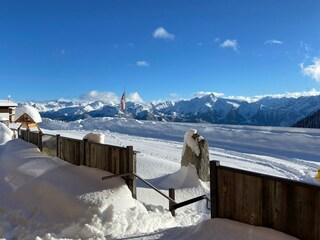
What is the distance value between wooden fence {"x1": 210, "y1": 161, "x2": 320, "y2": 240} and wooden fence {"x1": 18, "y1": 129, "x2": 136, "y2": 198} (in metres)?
2.99

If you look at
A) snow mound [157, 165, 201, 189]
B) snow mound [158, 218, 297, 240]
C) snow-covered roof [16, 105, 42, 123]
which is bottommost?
snow mound [157, 165, 201, 189]

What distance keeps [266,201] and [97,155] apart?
5439mm

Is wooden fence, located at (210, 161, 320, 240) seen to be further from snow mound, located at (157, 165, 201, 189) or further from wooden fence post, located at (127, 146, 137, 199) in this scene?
snow mound, located at (157, 165, 201, 189)

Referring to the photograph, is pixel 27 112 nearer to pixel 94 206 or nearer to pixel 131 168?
pixel 131 168

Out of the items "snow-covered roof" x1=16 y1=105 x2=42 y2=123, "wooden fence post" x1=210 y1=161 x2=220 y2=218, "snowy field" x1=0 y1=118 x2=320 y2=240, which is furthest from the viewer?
"snow-covered roof" x1=16 y1=105 x2=42 y2=123

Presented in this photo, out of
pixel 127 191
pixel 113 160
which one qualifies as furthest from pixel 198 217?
pixel 113 160

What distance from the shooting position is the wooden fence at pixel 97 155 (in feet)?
27.1

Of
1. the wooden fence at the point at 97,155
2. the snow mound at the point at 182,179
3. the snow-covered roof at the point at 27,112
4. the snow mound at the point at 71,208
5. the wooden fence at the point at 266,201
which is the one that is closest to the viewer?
the wooden fence at the point at 266,201

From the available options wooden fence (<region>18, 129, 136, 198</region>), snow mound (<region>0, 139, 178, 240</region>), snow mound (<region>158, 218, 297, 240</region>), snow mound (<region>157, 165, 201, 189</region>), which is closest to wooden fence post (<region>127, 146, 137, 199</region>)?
wooden fence (<region>18, 129, 136, 198</region>)

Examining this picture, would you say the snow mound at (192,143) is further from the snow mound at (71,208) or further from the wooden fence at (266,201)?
the wooden fence at (266,201)

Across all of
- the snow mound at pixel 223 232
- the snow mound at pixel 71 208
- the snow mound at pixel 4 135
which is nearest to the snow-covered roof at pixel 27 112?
the snow mound at pixel 4 135

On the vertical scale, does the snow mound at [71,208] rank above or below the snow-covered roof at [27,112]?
below

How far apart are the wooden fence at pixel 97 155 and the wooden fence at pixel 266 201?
299 centimetres

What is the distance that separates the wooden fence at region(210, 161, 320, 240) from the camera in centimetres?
429
